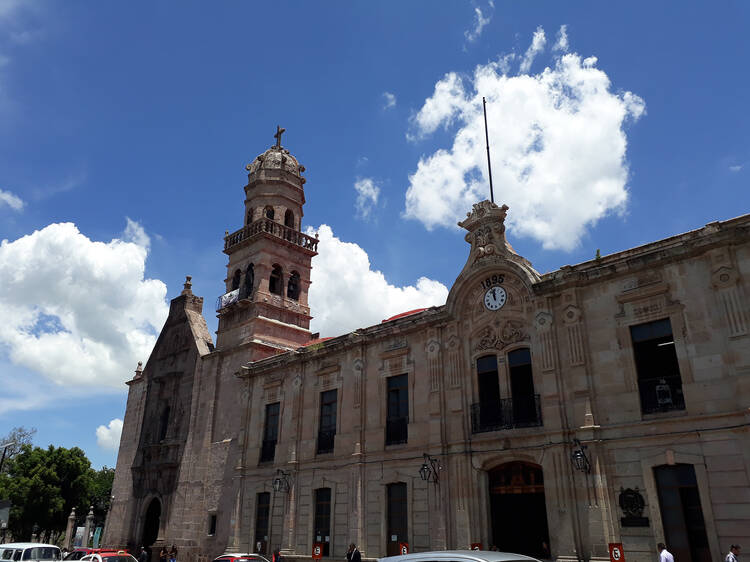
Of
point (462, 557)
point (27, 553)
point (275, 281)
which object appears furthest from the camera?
point (275, 281)

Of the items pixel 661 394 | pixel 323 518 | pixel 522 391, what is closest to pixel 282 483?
pixel 323 518

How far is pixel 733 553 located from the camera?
12039mm

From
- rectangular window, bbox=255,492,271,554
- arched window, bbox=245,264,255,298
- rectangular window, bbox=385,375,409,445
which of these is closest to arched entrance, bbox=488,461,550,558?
rectangular window, bbox=385,375,409,445

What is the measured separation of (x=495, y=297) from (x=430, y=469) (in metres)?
6.03

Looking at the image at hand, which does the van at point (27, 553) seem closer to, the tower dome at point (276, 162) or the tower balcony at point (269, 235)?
the tower balcony at point (269, 235)

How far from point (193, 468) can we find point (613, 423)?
71.2ft

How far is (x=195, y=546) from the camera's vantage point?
2686 centimetres

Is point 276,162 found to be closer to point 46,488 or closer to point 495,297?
point 495,297

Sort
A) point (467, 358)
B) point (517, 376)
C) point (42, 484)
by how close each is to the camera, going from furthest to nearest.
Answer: point (42, 484), point (467, 358), point (517, 376)

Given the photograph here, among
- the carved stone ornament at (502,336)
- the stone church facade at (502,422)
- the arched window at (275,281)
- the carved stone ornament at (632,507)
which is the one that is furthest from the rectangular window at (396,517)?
the arched window at (275,281)

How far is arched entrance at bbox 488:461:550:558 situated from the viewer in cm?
1617

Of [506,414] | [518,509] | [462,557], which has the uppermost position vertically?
[506,414]

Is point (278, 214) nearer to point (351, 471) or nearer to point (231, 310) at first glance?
point (231, 310)

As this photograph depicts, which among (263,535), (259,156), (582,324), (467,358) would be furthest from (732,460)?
(259,156)
